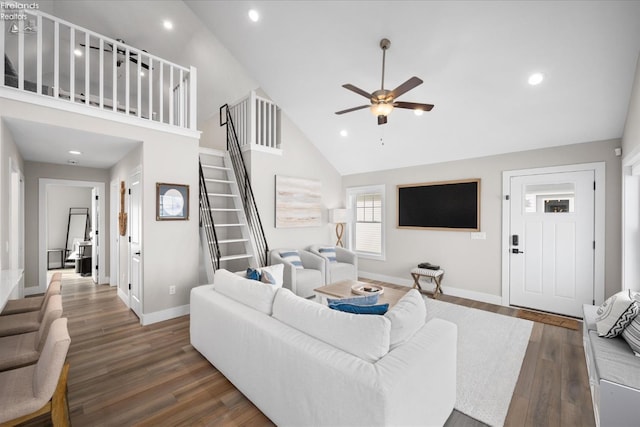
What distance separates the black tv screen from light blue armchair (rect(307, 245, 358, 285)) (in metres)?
1.27

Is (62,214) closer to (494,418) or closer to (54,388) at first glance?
(54,388)

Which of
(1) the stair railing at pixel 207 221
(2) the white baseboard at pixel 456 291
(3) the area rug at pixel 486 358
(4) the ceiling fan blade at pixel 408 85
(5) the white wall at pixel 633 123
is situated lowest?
(3) the area rug at pixel 486 358

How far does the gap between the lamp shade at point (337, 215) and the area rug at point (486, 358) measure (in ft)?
8.73

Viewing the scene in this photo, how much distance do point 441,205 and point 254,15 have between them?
4.28 meters

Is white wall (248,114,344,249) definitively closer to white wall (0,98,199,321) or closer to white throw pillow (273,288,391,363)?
white wall (0,98,199,321)

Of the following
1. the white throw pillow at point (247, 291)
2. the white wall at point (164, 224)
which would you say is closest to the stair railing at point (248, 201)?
the white wall at point (164, 224)

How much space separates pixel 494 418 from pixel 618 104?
372cm

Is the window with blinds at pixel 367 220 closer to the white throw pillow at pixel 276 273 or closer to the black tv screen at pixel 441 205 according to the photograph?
the black tv screen at pixel 441 205

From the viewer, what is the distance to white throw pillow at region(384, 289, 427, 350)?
5.58 feet

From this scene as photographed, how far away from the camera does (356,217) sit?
264 inches

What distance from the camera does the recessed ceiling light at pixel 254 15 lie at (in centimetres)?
384

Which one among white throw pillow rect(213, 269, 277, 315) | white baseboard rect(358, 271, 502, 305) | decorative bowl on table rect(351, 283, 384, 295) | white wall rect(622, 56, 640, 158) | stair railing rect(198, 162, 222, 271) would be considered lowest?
white baseboard rect(358, 271, 502, 305)

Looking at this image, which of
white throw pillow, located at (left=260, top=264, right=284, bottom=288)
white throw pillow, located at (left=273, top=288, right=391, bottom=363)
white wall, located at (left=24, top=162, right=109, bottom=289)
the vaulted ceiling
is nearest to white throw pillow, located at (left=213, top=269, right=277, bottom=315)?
white throw pillow, located at (left=273, top=288, right=391, bottom=363)

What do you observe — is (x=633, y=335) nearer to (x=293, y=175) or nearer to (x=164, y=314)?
(x=164, y=314)
